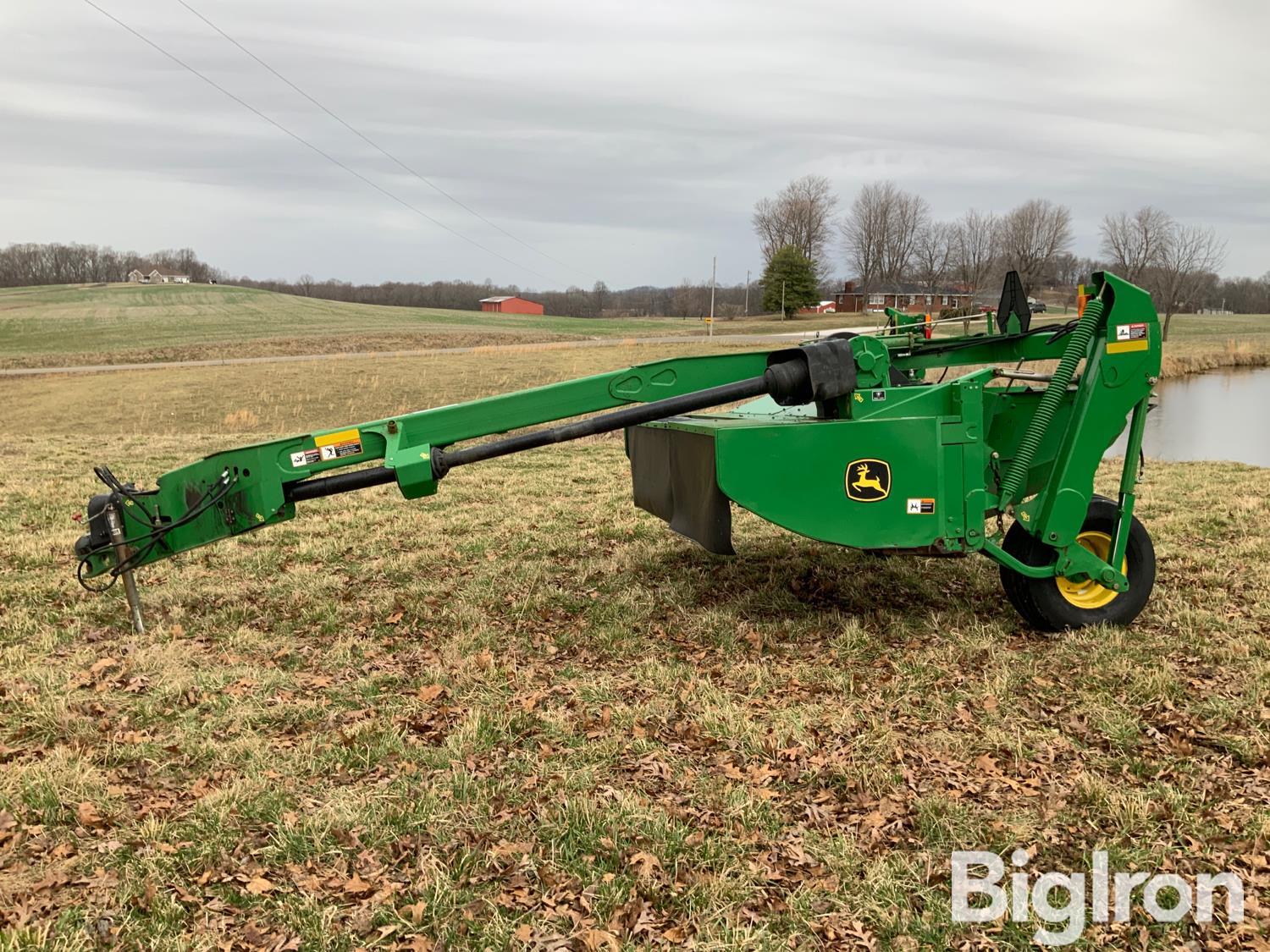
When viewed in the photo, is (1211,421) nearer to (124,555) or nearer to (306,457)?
(306,457)

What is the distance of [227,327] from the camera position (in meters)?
Answer: 65.8

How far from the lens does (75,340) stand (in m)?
56.9

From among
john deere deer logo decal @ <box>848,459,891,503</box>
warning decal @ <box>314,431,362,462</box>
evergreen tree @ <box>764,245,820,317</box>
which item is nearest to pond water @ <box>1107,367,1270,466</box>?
john deere deer logo decal @ <box>848,459,891,503</box>

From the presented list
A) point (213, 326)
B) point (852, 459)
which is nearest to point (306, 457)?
point (852, 459)

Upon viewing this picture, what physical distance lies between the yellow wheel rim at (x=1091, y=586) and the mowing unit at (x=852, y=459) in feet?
0.04

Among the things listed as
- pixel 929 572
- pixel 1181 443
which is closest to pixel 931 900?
pixel 929 572

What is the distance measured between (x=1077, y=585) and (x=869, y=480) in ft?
5.30

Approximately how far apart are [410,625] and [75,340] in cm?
6082

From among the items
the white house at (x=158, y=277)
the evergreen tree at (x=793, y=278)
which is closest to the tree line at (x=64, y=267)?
the white house at (x=158, y=277)

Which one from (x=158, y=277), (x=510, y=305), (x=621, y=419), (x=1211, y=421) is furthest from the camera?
(x=158, y=277)

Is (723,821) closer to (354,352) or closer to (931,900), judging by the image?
(931,900)

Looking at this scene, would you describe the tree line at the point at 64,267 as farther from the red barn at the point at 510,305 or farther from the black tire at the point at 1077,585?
the black tire at the point at 1077,585

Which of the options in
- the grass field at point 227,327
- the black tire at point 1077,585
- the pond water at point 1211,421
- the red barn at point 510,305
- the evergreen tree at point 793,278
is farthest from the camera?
the red barn at point 510,305

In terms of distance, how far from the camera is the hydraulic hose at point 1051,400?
542cm
